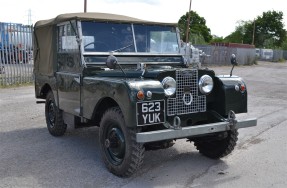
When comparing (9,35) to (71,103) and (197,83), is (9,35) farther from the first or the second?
(197,83)

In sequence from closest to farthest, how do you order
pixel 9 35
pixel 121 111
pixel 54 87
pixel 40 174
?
pixel 121 111 < pixel 40 174 < pixel 54 87 < pixel 9 35

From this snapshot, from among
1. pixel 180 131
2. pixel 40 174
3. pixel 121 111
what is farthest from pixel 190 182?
pixel 40 174

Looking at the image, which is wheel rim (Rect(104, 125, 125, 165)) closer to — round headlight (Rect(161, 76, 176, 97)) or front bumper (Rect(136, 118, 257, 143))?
front bumper (Rect(136, 118, 257, 143))

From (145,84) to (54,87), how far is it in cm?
277

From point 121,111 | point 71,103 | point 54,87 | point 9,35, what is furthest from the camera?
point 9,35

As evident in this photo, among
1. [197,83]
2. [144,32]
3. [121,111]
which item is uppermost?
[144,32]

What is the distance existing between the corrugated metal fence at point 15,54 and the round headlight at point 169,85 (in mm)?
11396

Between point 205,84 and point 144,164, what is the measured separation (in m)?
1.46

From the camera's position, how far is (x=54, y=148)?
6.21m

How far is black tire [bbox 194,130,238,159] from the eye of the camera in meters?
5.38

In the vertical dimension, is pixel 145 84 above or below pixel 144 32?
below

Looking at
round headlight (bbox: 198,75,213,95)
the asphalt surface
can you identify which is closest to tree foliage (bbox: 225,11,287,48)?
the asphalt surface

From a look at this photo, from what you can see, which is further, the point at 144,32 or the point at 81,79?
the point at 144,32

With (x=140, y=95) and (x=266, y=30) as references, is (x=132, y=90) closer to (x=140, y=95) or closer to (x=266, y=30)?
(x=140, y=95)
